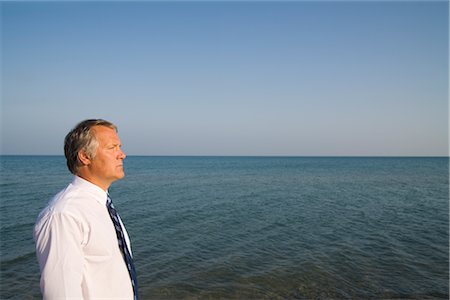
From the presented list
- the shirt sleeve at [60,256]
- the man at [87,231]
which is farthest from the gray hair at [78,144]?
the shirt sleeve at [60,256]

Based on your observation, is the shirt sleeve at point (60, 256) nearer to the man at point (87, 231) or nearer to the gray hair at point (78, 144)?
the man at point (87, 231)

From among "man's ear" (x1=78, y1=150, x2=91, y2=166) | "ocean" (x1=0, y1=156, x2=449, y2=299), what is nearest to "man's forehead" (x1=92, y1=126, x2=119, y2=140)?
"man's ear" (x1=78, y1=150, x2=91, y2=166)

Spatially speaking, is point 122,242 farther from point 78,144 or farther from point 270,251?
point 270,251

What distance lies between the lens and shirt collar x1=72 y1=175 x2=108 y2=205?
2.19 metres

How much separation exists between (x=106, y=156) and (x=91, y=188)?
26 centimetres

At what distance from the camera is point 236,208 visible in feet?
65.8

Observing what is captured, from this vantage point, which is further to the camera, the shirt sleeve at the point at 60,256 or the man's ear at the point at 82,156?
the man's ear at the point at 82,156

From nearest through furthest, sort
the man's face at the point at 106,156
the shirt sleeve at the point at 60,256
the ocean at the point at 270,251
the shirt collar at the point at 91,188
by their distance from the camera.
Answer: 1. the shirt sleeve at the point at 60,256
2. the shirt collar at the point at 91,188
3. the man's face at the point at 106,156
4. the ocean at the point at 270,251

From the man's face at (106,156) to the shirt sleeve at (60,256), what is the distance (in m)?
0.49

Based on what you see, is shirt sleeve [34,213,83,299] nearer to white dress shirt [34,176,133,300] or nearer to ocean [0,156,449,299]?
white dress shirt [34,176,133,300]

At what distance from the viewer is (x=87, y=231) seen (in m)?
1.97

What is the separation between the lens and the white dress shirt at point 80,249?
1.82 meters

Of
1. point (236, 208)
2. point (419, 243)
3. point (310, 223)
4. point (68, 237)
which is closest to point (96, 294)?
point (68, 237)

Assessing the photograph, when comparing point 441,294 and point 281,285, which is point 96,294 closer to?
point 281,285
